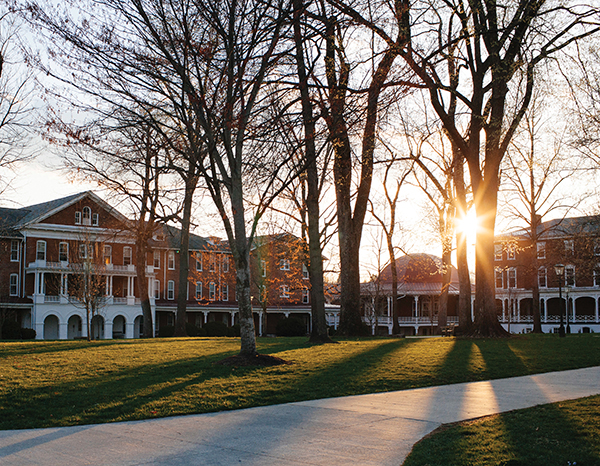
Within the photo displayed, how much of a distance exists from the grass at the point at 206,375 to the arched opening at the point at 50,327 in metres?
34.9

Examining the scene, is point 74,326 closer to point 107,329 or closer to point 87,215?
point 107,329

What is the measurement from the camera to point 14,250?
49000mm

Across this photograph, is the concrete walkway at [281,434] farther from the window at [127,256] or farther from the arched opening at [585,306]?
the arched opening at [585,306]

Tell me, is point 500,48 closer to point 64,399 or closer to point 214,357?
point 214,357

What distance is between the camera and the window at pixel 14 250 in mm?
48688

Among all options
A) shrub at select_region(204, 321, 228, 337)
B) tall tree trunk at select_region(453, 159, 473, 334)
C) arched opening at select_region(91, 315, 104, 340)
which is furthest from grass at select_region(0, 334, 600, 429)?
arched opening at select_region(91, 315, 104, 340)

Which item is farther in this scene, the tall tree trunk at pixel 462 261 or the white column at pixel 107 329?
the white column at pixel 107 329

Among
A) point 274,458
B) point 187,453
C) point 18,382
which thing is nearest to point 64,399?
point 18,382

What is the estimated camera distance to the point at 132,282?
54062 mm

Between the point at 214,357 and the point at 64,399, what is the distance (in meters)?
5.87

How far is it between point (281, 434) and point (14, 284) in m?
48.3

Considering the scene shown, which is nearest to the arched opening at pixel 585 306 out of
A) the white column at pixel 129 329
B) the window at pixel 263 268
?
the window at pixel 263 268

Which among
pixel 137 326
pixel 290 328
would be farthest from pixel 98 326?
pixel 290 328

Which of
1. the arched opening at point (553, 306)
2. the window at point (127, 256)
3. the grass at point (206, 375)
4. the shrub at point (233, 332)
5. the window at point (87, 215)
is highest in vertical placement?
the window at point (87, 215)
